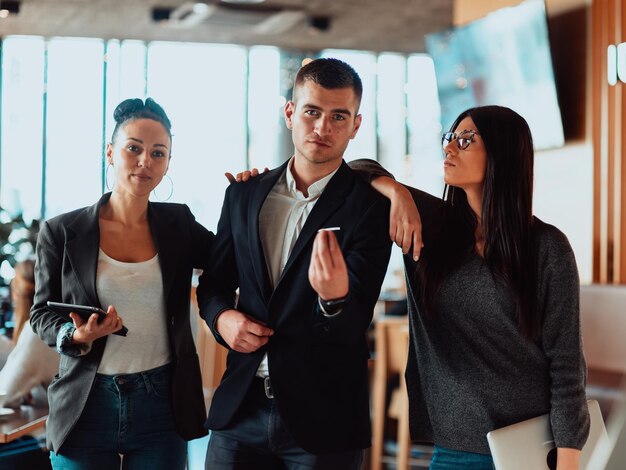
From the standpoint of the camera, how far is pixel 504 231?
1.78 metres

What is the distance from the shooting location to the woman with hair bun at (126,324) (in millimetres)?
1906

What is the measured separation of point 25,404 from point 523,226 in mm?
1763

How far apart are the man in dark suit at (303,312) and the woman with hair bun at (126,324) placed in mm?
164

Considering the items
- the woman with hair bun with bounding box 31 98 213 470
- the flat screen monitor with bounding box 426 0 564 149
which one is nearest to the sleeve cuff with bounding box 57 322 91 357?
the woman with hair bun with bounding box 31 98 213 470

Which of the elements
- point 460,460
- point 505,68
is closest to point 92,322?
point 460,460

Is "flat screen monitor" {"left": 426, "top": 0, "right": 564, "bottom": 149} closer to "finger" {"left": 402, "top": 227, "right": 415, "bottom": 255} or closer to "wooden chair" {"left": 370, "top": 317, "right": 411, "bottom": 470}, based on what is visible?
"wooden chair" {"left": 370, "top": 317, "right": 411, "bottom": 470}

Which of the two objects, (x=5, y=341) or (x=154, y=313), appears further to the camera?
(x=5, y=341)

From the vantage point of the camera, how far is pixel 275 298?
1.76 metres

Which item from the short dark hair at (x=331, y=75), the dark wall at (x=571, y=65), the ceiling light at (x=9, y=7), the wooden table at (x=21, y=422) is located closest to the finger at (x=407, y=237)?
the short dark hair at (x=331, y=75)

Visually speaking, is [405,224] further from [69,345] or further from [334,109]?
[69,345]

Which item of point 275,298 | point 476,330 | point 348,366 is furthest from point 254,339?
point 476,330

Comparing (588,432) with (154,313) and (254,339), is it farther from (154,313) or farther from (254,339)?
(154,313)

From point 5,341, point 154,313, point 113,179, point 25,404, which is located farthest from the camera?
point 5,341

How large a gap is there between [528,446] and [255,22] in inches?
326
